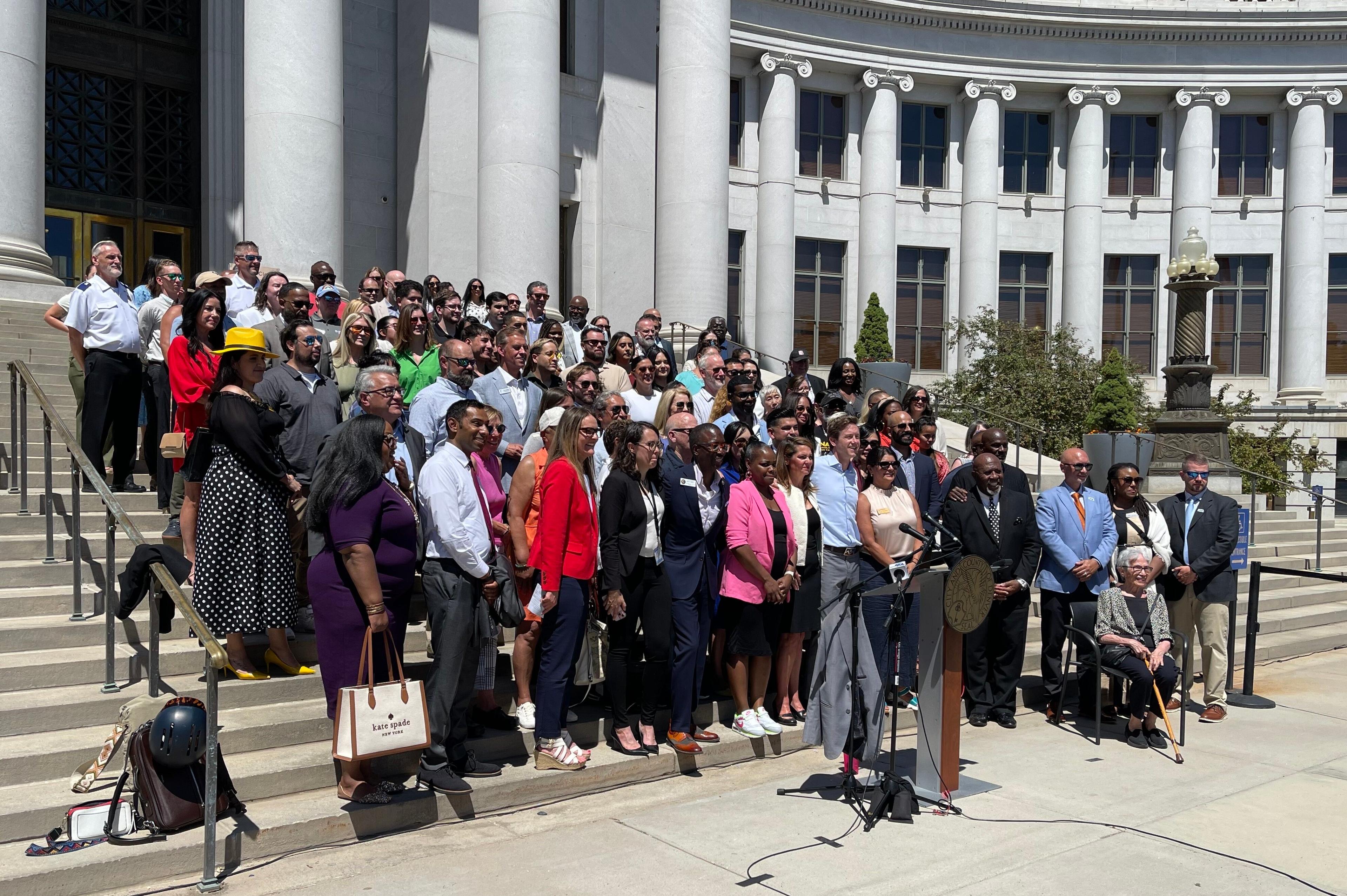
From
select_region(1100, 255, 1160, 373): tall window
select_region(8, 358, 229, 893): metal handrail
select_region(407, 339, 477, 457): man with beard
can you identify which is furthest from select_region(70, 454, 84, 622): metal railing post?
select_region(1100, 255, 1160, 373): tall window

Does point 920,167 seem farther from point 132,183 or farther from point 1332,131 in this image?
point 132,183

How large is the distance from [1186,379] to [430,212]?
13.0 m

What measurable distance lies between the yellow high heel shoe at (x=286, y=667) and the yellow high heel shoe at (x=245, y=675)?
108 mm

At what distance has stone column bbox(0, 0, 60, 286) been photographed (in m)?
12.3

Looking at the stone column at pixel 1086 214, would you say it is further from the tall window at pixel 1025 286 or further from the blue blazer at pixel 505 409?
the blue blazer at pixel 505 409

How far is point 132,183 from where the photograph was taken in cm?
1761

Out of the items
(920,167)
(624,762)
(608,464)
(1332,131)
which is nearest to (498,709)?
(624,762)

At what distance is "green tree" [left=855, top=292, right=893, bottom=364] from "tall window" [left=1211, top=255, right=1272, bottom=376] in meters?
12.4

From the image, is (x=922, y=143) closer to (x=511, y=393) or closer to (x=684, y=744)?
(x=511, y=393)

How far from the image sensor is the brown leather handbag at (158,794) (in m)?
5.39

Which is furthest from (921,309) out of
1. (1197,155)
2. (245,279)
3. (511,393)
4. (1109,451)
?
(511,393)

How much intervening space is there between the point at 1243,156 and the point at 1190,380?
20.7 meters

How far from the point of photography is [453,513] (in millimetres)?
6348

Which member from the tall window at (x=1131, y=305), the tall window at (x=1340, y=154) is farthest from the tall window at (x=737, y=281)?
the tall window at (x=1340, y=154)
